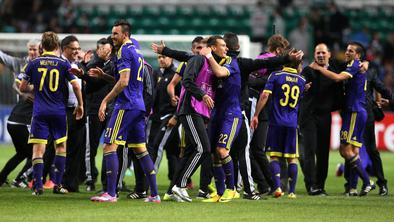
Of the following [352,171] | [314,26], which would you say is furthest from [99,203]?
[314,26]

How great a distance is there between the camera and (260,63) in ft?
37.7

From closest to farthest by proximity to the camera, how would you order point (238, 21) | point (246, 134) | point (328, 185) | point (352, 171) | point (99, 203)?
point (99, 203) < point (246, 134) < point (352, 171) < point (328, 185) < point (238, 21)

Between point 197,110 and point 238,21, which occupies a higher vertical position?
point 238,21

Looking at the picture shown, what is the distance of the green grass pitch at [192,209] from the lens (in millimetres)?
9695

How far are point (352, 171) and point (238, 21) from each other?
52.3 ft

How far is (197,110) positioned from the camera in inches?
444

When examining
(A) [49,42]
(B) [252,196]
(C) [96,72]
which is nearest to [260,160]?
(B) [252,196]

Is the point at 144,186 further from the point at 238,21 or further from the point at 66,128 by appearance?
the point at 238,21

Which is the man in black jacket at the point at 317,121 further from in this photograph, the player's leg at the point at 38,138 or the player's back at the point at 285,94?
the player's leg at the point at 38,138

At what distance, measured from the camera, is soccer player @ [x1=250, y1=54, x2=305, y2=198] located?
12.3 meters

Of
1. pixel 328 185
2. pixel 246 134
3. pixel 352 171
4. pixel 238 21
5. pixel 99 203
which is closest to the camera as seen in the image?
pixel 99 203

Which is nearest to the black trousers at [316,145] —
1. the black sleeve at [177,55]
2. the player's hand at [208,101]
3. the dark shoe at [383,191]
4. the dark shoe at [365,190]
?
the dark shoe at [365,190]

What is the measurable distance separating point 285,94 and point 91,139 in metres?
2.94

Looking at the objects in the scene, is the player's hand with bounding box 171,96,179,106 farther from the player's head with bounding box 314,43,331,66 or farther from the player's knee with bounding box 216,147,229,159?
the player's head with bounding box 314,43,331,66
